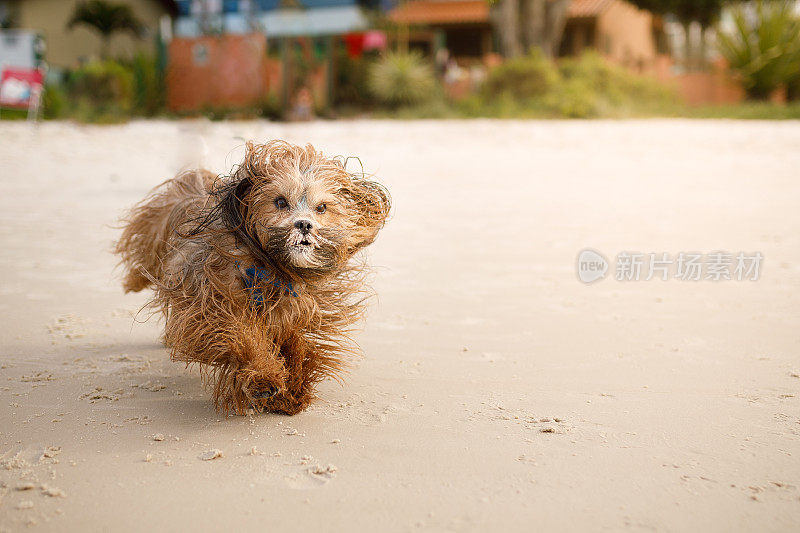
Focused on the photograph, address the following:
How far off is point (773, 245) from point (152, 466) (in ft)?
18.2

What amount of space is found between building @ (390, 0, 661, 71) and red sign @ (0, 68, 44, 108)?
1241 cm

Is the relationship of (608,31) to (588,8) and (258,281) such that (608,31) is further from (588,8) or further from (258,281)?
(258,281)

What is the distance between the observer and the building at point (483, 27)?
98.3 feet

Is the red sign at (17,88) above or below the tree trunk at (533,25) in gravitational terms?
below

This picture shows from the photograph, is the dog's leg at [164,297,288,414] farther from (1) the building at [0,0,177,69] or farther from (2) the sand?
(1) the building at [0,0,177,69]

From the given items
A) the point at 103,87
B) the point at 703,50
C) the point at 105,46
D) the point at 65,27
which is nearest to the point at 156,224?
the point at 103,87

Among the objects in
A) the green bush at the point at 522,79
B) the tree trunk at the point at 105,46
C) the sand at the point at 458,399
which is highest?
the tree trunk at the point at 105,46

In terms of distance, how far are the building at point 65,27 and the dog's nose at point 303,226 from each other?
26213 mm

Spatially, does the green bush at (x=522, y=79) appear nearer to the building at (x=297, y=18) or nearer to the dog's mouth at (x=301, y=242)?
the building at (x=297, y=18)

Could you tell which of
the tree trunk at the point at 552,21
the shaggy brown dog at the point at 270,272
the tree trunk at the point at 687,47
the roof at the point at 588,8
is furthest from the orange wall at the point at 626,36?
the shaggy brown dog at the point at 270,272

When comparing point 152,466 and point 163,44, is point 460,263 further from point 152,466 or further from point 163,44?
point 163,44

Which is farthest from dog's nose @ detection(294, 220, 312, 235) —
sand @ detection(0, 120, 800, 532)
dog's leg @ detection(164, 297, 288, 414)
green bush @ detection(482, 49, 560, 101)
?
green bush @ detection(482, 49, 560, 101)

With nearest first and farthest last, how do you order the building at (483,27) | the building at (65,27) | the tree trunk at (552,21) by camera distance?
the tree trunk at (552,21), the building at (65,27), the building at (483,27)

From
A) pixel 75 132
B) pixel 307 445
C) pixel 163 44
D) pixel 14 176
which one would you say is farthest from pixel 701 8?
pixel 307 445
